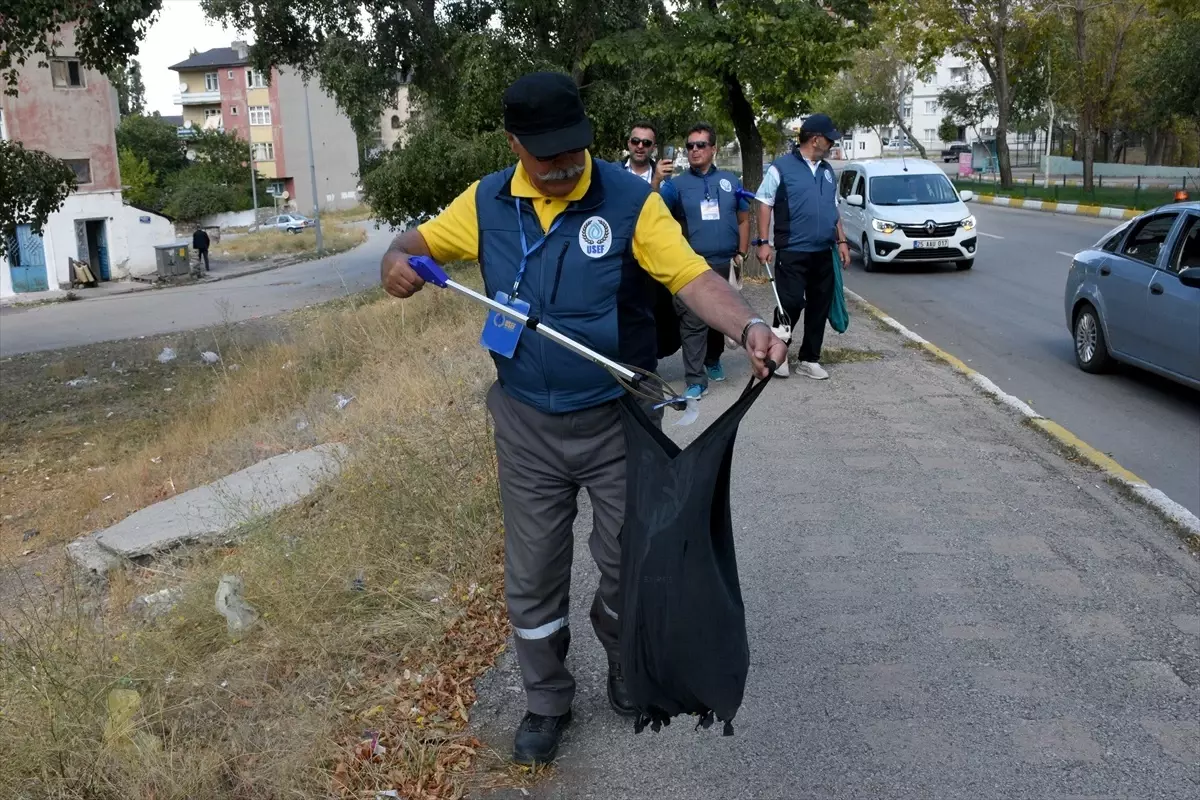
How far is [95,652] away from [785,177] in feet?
19.7

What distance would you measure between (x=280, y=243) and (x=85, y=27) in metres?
47.3

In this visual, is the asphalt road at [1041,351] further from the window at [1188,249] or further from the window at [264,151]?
the window at [264,151]

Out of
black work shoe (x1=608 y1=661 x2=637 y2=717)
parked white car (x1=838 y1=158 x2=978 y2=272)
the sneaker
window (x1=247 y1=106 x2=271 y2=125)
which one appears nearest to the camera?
black work shoe (x1=608 y1=661 x2=637 y2=717)

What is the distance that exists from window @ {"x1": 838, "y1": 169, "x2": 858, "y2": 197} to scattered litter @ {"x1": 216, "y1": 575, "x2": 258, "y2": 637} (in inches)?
665

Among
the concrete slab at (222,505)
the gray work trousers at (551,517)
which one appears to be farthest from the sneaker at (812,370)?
the gray work trousers at (551,517)

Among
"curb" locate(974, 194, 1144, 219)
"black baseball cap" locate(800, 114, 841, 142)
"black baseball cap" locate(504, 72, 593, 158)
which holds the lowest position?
"curb" locate(974, 194, 1144, 219)

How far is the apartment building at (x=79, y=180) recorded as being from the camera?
41.1 m

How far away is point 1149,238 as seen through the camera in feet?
31.6

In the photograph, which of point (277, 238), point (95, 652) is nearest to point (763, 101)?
point (95, 652)

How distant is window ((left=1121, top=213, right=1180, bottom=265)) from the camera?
Result: 9406 mm

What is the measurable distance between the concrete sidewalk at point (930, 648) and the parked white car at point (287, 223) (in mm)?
65091

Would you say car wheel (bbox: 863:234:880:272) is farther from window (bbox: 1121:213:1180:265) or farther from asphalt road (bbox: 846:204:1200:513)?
window (bbox: 1121:213:1180:265)

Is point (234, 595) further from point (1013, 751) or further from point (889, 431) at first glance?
point (889, 431)

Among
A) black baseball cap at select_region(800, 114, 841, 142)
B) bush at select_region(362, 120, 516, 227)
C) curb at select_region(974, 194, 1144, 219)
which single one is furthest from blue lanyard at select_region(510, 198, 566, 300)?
curb at select_region(974, 194, 1144, 219)
